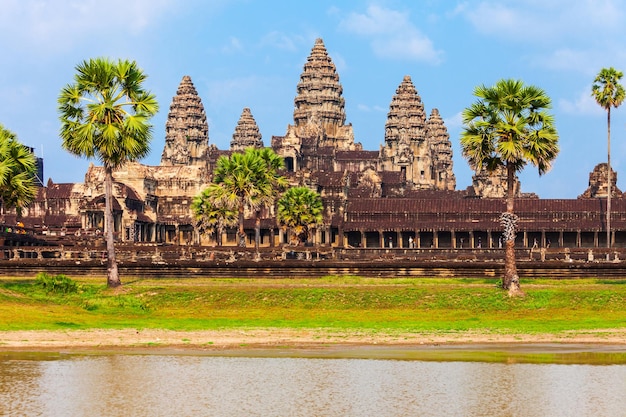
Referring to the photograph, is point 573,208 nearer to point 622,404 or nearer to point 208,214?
point 208,214

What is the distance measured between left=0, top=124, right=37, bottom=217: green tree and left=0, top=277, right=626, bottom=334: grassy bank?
5.70 metres

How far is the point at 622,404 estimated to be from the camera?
30.3 meters

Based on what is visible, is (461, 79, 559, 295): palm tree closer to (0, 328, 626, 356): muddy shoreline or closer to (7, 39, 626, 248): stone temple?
(0, 328, 626, 356): muddy shoreline

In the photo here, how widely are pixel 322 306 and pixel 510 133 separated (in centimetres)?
1262

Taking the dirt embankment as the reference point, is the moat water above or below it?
below

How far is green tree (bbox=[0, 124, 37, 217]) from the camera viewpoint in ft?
199

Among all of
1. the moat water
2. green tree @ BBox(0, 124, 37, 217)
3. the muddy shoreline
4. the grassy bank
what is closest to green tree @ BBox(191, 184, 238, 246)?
green tree @ BBox(0, 124, 37, 217)

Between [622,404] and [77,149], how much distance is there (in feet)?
113

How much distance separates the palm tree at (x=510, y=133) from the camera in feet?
185

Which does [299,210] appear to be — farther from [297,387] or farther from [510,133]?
[297,387]

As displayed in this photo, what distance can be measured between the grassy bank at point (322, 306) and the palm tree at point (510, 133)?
14.0ft

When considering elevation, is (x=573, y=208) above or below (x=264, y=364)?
above

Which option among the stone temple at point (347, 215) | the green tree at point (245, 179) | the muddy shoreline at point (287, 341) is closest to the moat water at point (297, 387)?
the muddy shoreline at point (287, 341)

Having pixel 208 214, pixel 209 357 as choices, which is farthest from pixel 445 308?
pixel 208 214
